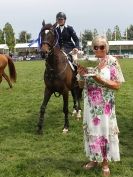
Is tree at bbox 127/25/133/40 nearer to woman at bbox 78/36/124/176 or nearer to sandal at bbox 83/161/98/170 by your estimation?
sandal at bbox 83/161/98/170

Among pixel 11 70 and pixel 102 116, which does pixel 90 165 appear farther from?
pixel 11 70

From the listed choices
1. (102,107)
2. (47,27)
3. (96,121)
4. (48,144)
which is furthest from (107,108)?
(47,27)

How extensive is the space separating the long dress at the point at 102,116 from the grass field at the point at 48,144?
52 cm

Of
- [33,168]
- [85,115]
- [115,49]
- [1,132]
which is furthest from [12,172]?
[115,49]

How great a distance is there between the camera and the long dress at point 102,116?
6.87 metres

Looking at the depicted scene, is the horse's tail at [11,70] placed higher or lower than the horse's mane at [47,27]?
lower

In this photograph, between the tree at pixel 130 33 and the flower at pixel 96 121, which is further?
the tree at pixel 130 33

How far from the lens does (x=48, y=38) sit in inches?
401

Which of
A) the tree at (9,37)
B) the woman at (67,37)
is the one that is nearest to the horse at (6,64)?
the woman at (67,37)

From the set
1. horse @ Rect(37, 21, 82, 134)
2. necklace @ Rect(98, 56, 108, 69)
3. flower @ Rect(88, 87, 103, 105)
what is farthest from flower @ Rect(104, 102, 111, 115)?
horse @ Rect(37, 21, 82, 134)

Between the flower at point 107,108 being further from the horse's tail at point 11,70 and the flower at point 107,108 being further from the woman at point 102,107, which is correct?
the horse's tail at point 11,70

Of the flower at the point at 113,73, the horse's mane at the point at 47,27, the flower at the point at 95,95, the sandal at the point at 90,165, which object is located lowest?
the sandal at the point at 90,165

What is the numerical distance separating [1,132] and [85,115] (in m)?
4.37

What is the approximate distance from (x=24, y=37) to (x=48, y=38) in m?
149
